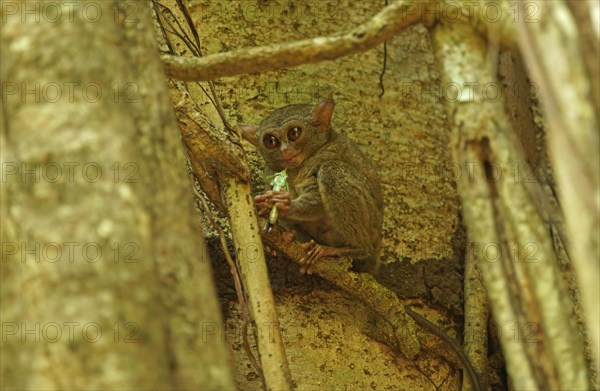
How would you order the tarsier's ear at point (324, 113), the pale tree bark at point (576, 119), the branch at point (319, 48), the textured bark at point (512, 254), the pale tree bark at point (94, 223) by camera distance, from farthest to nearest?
the tarsier's ear at point (324, 113), the branch at point (319, 48), the textured bark at point (512, 254), the pale tree bark at point (576, 119), the pale tree bark at point (94, 223)

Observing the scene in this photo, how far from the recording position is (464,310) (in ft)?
20.2

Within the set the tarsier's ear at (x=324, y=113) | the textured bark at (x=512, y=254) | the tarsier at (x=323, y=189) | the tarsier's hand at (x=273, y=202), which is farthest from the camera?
the tarsier's ear at (x=324, y=113)

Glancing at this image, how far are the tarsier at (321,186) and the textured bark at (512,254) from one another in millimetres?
2389

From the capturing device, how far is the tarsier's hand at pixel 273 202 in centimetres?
562

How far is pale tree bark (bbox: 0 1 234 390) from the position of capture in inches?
101

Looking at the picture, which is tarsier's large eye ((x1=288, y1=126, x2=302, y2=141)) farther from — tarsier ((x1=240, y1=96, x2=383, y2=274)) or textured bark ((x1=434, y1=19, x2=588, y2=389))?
textured bark ((x1=434, y1=19, x2=588, y2=389))

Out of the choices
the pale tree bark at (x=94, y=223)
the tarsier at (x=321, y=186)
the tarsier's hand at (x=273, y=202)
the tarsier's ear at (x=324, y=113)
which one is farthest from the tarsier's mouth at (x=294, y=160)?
the pale tree bark at (x=94, y=223)

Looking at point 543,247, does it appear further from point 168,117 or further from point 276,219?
point 276,219

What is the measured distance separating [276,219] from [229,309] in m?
0.74

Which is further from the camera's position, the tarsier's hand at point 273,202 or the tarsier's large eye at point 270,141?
the tarsier's large eye at point 270,141

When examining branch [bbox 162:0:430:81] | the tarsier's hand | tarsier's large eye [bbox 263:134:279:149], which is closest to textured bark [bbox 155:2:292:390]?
the tarsier's hand

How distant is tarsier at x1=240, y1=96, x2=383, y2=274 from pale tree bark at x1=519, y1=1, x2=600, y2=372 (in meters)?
2.89

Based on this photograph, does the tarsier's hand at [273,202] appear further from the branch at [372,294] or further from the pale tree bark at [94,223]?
the pale tree bark at [94,223]

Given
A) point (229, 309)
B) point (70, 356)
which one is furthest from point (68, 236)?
point (229, 309)
